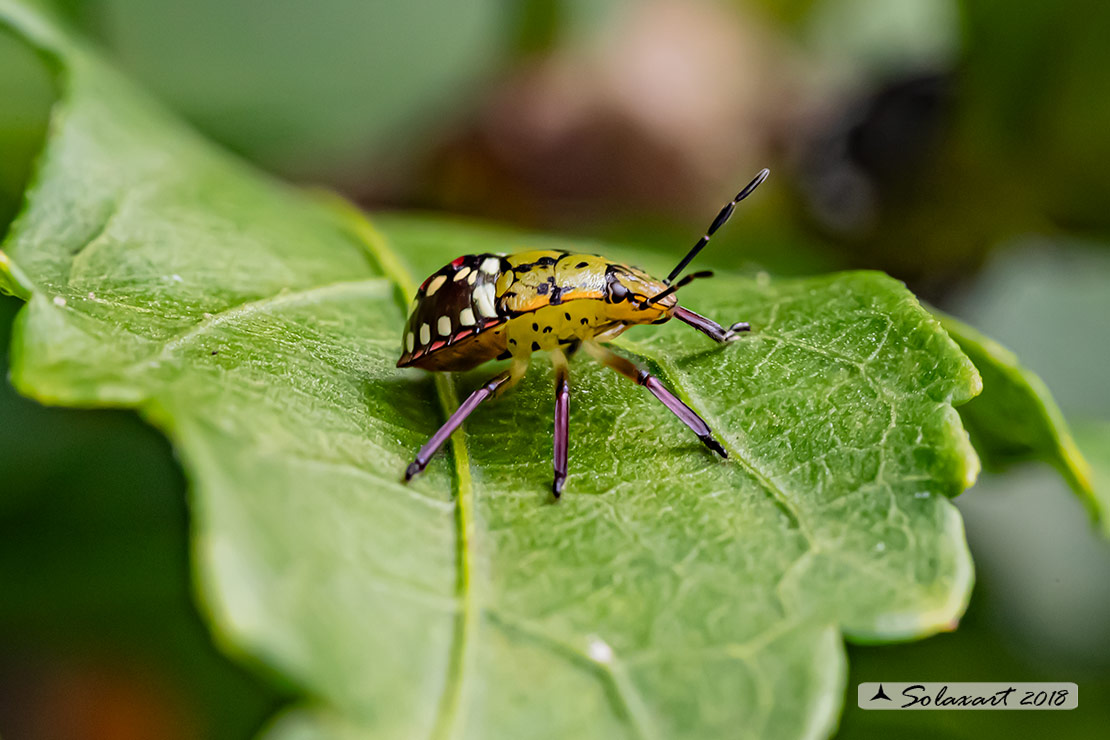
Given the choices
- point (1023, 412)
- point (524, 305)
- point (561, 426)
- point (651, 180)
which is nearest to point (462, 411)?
point (561, 426)

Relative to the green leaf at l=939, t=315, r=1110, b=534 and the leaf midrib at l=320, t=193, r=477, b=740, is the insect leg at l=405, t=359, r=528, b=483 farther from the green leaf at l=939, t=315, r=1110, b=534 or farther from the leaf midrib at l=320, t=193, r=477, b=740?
the green leaf at l=939, t=315, r=1110, b=534

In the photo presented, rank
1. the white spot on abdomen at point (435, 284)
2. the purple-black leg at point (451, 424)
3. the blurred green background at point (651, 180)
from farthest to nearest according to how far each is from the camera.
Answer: the blurred green background at point (651, 180)
the white spot on abdomen at point (435, 284)
the purple-black leg at point (451, 424)

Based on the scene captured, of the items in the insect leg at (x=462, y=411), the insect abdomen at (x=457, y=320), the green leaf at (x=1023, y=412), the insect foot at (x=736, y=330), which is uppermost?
the insect abdomen at (x=457, y=320)

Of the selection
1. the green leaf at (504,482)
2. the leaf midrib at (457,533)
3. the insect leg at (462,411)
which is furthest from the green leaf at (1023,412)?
the leaf midrib at (457,533)

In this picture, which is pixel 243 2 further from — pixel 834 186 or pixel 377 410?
pixel 377 410

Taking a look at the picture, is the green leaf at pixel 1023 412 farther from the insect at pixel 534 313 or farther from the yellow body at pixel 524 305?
the yellow body at pixel 524 305

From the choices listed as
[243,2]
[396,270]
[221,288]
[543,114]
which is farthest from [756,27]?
[221,288]

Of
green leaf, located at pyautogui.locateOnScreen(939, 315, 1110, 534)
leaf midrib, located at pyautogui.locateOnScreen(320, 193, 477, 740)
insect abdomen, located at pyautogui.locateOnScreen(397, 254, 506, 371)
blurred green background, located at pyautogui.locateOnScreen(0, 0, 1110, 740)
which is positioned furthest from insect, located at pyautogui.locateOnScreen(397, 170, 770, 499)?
blurred green background, located at pyautogui.locateOnScreen(0, 0, 1110, 740)
